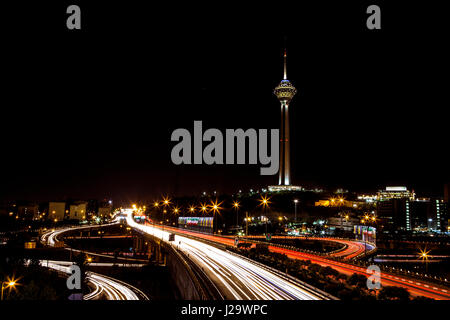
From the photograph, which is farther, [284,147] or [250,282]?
[284,147]

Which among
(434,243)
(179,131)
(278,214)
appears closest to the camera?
(179,131)

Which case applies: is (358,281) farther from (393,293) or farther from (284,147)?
(284,147)

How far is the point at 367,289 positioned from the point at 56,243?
57.0 metres

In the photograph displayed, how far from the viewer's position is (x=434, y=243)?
78.0 m

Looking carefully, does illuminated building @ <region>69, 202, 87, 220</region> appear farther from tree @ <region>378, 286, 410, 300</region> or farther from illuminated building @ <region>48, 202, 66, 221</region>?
tree @ <region>378, 286, 410, 300</region>

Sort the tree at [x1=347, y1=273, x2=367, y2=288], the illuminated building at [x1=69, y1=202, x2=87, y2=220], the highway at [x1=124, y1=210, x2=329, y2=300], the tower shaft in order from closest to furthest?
the highway at [x1=124, y1=210, x2=329, y2=300]
the tree at [x1=347, y1=273, x2=367, y2=288]
the illuminated building at [x1=69, y1=202, x2=87, y2=220]
the tower shaft

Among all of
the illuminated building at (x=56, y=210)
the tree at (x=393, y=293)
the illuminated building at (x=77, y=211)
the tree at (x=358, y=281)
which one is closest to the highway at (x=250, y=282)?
the tree at (x=393, y=293)

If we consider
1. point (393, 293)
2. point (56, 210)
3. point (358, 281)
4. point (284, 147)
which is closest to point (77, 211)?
point (56, 210)

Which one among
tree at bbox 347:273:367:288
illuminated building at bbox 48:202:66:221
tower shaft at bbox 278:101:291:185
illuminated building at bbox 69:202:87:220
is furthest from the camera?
tower shaft at bbox 278:101:291:185

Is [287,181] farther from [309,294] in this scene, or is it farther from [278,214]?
[309,294]

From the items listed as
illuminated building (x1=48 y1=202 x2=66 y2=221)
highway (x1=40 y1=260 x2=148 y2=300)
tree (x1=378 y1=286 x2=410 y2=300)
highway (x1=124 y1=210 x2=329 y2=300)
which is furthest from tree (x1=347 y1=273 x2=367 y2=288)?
illuminated building (x1=48 y1=202 x2=66 y2=221)

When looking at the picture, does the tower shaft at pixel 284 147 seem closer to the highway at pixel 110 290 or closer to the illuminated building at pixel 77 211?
the illuminated building at pixel 77 211
